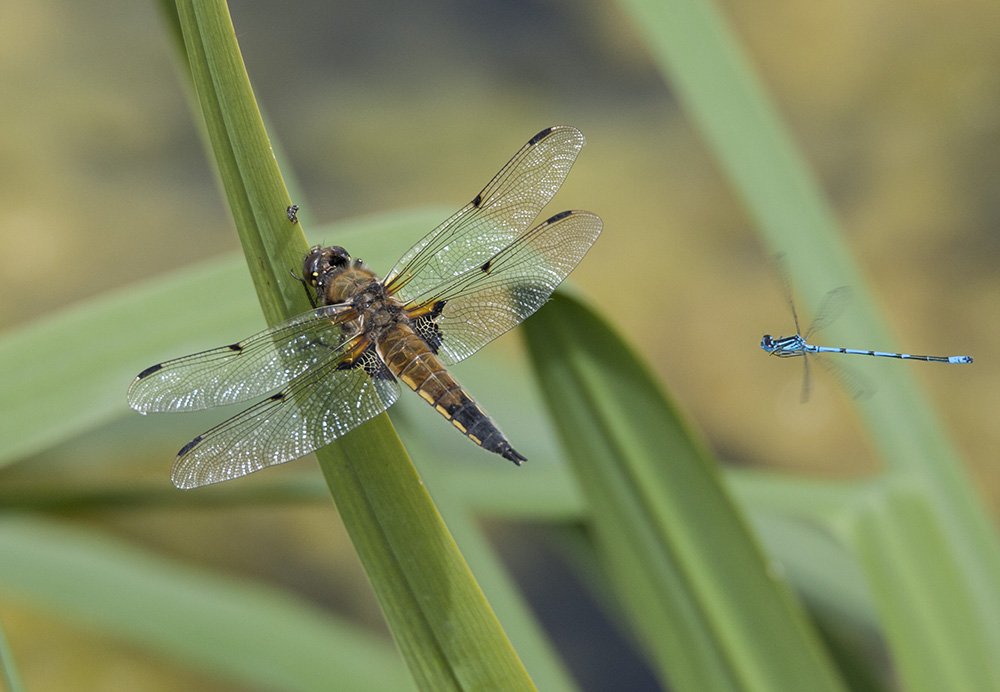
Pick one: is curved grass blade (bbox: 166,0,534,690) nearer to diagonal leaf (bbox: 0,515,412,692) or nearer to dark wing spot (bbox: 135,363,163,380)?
dark wing spot (bbox: 135,363,163,380)

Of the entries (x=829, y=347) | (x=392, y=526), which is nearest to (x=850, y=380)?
(x=829, y=347)

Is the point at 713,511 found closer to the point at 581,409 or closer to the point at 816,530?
the point at 581,409

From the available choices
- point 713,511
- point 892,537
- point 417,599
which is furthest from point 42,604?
point 892,537

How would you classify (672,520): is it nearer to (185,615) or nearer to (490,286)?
(490,286)

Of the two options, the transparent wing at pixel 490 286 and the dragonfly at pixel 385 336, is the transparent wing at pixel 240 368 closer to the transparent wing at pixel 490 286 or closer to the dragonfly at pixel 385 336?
the dragonfly at pixel 385 336

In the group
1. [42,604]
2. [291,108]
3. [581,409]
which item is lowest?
[581,409]

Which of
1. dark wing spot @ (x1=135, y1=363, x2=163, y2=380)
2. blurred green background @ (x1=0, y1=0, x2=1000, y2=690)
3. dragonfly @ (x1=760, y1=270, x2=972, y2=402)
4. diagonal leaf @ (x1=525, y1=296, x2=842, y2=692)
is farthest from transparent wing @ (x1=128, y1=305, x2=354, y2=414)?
blurred green background @ (x1=0, y1=0, x2=1000, y2=690)
